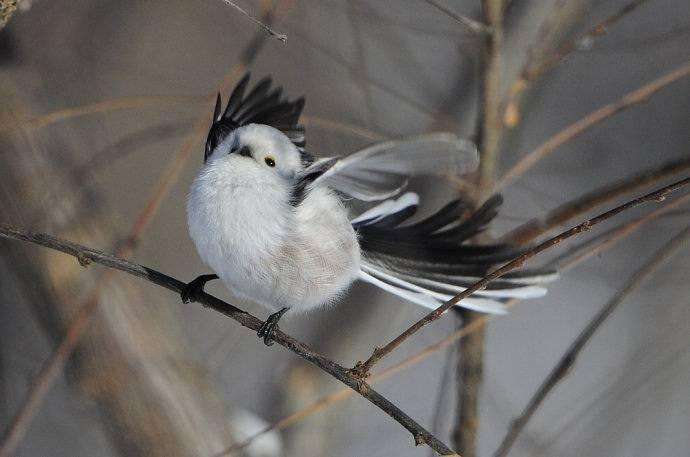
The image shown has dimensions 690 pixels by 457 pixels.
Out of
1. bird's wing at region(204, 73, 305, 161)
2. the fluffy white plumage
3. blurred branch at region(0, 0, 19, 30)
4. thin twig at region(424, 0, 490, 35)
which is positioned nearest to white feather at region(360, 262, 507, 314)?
the fluffy white plumage

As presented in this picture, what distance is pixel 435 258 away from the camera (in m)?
1.13

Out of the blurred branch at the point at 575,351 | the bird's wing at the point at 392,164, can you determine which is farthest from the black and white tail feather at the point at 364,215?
the blurred branch at the point at 575,351

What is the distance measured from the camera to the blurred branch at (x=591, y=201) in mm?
1045

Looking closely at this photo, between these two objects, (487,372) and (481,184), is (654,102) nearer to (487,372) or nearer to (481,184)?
(487,372)

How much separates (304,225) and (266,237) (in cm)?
6

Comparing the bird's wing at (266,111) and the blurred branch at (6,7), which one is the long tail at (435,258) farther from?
the blurred branch at (6,7)

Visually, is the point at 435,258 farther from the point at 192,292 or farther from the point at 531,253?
the point at 531,253

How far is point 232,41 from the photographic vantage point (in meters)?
2.19

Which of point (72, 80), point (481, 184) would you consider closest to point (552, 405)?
point (481, 184)

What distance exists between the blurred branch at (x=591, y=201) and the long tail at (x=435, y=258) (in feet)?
0.18

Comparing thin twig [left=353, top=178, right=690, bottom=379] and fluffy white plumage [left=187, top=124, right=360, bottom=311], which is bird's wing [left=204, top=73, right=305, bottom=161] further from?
thin twig [left=353, top=178, right=690, bottom=379]

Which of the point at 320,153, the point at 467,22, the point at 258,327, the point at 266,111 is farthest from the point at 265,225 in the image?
the point at 320,153

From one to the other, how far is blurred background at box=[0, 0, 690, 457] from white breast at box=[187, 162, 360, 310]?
0.38ft

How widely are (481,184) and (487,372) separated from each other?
40.0 inches
